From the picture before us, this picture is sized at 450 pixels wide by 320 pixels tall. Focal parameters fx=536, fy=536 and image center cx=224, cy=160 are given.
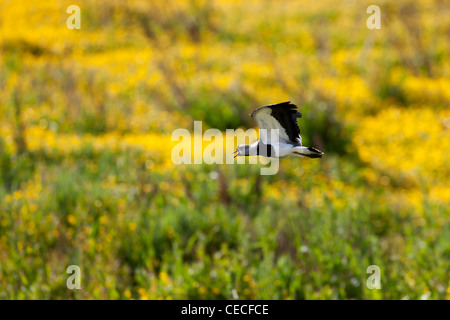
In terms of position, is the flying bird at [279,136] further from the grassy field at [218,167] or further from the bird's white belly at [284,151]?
the grassy field at [218,167]

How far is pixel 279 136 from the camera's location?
939 mm

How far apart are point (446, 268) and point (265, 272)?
1263 mm

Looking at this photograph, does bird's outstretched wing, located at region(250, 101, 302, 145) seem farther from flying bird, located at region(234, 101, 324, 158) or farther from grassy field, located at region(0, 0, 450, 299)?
grassy field, located at region(0, 0, 450, 299)

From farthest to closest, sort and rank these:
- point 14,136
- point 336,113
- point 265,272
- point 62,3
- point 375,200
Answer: point 62,3 → point 336,113 → point 14,136 → point 375,200 → point 265,272

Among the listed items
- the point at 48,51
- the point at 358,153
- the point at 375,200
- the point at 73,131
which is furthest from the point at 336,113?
the point at 48,51

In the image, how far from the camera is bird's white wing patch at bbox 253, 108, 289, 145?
3.04 feet

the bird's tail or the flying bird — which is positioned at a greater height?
the flying bird

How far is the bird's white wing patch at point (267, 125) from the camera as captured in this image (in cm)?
93

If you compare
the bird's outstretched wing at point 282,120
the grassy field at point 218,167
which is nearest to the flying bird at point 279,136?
the bird's outstretched wing at point 282,120

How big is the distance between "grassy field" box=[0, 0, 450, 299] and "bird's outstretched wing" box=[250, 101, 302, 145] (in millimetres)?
1534

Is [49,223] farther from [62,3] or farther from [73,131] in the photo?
[62,3]

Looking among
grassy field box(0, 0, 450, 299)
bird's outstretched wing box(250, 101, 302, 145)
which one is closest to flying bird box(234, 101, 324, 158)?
bird's outstretched wing box(250, 101, 302, 145)

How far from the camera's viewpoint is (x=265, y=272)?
3.38m

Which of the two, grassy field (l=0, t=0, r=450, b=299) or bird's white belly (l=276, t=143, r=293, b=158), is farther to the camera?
grassy field (l=0, t=0, r=450, b=299)
